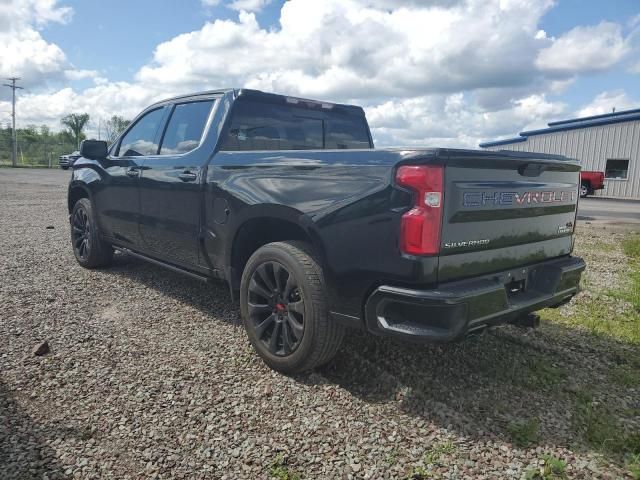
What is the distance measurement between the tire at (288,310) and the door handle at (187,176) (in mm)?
944

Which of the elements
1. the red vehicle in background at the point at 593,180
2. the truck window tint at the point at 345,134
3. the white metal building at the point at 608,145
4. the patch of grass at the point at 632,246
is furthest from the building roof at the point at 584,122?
the truck window tint at the point at 345,134

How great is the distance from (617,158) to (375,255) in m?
26.8

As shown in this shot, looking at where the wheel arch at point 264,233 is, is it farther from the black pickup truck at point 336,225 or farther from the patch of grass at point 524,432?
the patch of grass at point 524,432

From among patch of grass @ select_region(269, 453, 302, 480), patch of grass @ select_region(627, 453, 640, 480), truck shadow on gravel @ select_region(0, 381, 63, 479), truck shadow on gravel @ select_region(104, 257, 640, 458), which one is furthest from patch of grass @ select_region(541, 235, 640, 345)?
truck shadow on gravel @ select_region(0, 381, 63, 479)

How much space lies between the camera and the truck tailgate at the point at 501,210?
2.52 meters

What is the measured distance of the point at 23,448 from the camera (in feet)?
7.86

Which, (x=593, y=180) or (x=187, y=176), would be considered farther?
(x=593, y=180)

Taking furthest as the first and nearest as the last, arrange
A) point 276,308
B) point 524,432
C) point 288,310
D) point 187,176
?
point 187,176
point 276,308
point 288,310
point 524,432

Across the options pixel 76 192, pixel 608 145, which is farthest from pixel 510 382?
pixel 608 145

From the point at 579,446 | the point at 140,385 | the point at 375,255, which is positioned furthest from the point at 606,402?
the point at 140,385

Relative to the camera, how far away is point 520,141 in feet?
93.7

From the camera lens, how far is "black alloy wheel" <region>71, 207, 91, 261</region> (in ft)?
18.7

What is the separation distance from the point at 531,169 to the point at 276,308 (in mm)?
1778

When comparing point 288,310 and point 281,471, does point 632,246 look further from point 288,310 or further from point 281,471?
point 281,471
